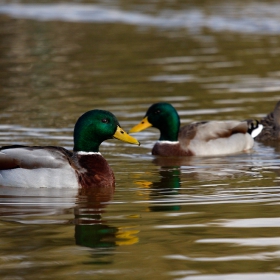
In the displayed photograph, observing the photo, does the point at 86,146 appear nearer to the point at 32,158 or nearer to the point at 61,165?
the point at 61,165

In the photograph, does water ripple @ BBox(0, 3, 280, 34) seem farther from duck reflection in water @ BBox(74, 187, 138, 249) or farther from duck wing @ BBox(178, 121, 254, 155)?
duck reflection in water @ BBox(74, 187, 138, 249)

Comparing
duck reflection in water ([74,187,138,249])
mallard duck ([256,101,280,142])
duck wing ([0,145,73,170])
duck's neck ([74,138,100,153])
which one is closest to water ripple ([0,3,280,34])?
mallard duck ([256,101,280,142])

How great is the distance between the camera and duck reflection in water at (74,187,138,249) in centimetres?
752

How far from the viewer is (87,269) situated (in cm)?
674

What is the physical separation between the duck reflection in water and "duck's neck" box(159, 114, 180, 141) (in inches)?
141

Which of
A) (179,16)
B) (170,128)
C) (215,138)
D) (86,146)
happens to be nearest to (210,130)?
(215,138)

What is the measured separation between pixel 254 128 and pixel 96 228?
6.27 m

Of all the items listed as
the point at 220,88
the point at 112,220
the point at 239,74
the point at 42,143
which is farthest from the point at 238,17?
the point at 112,220

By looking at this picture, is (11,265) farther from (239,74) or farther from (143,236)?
(239,74)

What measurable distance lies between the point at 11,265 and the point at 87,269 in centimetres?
56

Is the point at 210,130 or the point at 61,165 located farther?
the point at 210,130

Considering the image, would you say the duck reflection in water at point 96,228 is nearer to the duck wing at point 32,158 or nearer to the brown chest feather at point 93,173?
the brown chest feather at point 93,173

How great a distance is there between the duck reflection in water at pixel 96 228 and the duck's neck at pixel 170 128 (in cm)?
357

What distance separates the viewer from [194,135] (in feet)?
43.6
